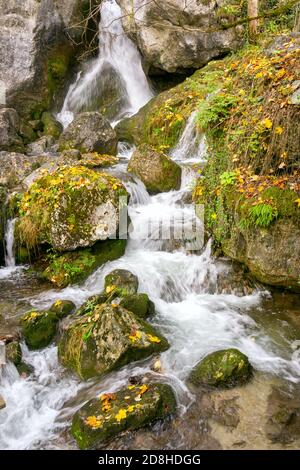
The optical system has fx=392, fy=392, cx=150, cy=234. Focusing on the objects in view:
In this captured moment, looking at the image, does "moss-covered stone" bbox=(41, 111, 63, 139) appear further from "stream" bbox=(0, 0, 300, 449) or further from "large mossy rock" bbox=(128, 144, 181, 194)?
"large mossy rock" bbox=(128, 144, 181, 194)

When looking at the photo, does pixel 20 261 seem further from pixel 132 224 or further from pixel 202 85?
pixel 202 85

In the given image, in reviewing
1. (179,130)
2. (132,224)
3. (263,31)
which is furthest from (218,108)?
(263,31)

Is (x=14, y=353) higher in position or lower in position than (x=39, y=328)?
lower

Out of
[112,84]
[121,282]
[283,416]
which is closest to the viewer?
[283,416]

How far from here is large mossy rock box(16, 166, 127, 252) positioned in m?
7.19

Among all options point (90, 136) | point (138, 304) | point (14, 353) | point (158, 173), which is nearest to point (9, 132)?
point (90, 136)

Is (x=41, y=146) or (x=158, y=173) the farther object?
(x=41, y=146)

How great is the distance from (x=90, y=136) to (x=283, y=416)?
881cm

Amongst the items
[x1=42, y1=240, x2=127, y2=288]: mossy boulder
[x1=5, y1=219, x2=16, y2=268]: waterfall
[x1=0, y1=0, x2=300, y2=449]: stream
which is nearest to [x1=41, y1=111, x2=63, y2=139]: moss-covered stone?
[x1=0, y1=0, x2=300, y2=449]: stream

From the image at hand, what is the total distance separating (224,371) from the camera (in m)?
4.60

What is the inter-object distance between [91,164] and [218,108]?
3.72 meters

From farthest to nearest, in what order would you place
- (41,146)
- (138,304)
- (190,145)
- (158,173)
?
(41,146) → (190,145) → (158,173) → (138,304)

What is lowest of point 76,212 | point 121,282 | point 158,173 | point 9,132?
point 121,282

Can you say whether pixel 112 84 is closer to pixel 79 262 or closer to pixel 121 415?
pixel 79 262
